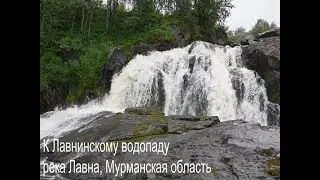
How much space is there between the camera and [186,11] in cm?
1000

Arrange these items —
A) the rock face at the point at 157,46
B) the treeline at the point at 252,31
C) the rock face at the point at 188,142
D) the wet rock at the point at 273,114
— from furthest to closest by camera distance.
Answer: the rock face at the point at 157,46, the treeline at the point at 252,31, the wet rock at the point at 273,114, the rock face at the point at 188,142

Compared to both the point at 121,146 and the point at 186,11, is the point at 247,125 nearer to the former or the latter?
the point at 121,146

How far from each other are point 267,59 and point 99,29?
414 centimetres

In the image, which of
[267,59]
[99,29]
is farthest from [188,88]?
[99,29]

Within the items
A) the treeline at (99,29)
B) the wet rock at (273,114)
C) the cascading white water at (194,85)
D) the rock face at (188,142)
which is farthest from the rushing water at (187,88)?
the treeline at (99,29)

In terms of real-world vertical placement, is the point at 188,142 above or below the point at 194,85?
below

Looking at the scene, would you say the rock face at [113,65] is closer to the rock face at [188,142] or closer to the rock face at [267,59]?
the rock face at [188,142]

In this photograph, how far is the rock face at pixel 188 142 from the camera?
6.68 metres

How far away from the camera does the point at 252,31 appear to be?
Result: 923 centimetres

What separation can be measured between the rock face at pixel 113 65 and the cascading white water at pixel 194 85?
13 centimetres

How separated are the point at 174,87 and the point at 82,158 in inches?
136

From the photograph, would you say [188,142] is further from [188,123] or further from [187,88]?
[187,88]

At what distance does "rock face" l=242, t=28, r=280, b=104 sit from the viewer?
8789 mm

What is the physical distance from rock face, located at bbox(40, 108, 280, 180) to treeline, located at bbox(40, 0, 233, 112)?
135cm
